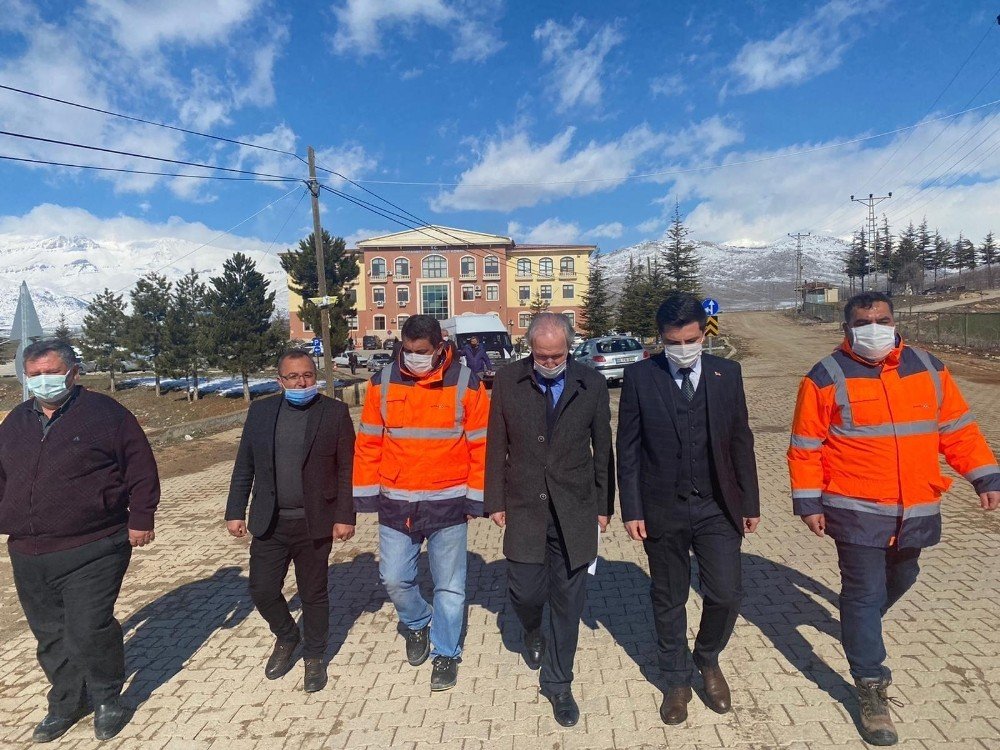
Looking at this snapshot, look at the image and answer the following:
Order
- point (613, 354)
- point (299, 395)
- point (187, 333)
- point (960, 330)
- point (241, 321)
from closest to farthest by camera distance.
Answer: point (299, 395) < point (613, 354) < point (960, 330) < point (241, 321) < point (187, 333)

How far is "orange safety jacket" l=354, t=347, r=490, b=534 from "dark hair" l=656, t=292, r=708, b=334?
3.42 feet

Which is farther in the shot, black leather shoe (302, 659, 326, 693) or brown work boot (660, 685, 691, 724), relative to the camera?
black leather shoe (302, 659, 326, 693)

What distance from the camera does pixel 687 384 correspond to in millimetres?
3021

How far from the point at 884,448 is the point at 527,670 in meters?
2.15

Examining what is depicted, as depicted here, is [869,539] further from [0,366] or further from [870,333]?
[0,366]

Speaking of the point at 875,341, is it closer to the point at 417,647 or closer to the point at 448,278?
the point at 417,647

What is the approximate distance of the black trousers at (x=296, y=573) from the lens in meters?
3.37

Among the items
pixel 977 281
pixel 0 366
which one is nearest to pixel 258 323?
pixel 0 366

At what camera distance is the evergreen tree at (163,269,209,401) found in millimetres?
28156

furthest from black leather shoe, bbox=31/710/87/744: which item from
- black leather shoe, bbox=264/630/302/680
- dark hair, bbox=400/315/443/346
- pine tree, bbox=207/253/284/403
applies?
pine tree, bbox=207/253/284/403

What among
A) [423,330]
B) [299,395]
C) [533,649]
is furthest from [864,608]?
[299,395]

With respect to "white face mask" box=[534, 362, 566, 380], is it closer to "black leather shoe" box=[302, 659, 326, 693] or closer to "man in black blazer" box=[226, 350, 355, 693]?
"man in black blazer" box=[226, 350, 355, 693]

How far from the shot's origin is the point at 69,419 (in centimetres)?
306

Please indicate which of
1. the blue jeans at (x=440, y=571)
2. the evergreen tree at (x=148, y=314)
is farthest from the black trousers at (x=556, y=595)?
the evergreen tree at (x=148, y=314)
